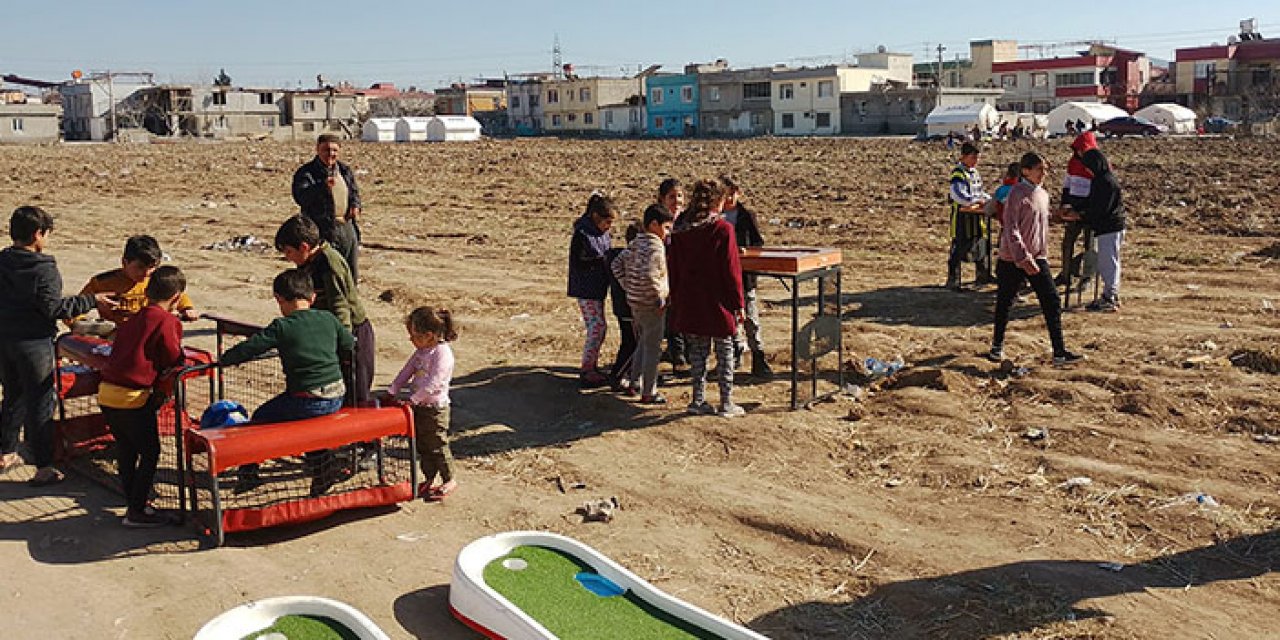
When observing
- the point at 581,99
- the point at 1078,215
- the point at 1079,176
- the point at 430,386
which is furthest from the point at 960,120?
the point at 430,386

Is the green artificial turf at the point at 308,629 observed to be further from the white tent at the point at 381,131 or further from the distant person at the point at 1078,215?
the white tent at the point at 381,131

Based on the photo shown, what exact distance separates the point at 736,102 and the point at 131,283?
286ft

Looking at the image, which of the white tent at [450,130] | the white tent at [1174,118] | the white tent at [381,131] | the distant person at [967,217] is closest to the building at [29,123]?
the white tent at [381,131]

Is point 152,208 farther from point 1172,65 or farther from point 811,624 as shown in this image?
point 1172,65

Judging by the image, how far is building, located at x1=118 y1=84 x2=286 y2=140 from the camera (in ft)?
296

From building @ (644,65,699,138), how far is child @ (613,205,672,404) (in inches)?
3337

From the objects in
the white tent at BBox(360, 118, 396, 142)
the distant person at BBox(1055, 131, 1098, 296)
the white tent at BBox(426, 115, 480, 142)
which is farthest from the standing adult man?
the white tent at BBox(360, 118, 396, 142)

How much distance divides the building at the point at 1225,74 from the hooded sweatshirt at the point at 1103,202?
74.5 m

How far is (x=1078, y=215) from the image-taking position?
39.2 ft

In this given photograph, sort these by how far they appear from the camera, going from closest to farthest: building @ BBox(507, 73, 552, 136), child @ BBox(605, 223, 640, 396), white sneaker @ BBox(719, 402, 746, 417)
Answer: white sneaker @ BBox(719, 402, 746, 417) < child @ BBox(605, 223, 640, 396) < building @ BBox(507, 73, 552, 136)

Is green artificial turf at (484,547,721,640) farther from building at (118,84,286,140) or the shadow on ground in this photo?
building at (118,84,286,140)

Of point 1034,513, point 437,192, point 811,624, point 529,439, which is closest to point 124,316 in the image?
point 529,439

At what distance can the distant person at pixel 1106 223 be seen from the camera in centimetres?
1183

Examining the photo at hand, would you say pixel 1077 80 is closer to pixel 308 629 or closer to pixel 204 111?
pixel 204 111
